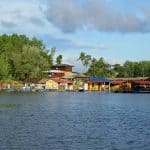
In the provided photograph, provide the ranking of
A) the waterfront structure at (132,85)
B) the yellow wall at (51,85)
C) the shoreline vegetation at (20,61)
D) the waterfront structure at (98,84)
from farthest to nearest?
the waterfront structure at (98,84) < the waterfront structure at (132,85) < the yellow wall at (51,85) < the shoreline vegetation at (20,61)

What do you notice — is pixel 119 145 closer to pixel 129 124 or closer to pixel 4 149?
pixel 4 149

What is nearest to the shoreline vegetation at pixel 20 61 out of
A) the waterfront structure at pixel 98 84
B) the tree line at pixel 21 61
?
the tree line at pixel 21 61

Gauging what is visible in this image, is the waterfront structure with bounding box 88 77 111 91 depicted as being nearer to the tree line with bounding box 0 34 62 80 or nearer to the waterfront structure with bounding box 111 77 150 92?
the waterfront structure with bounding box 111 77 150 92

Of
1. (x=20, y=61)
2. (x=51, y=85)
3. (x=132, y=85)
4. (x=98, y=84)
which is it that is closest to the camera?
(x=20, y=61)

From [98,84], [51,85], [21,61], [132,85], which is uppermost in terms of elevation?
[21,61]

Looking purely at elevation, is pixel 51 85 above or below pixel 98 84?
below

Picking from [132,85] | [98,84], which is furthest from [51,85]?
[132,85]

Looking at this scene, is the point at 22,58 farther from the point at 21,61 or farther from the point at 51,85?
the point at 51,85

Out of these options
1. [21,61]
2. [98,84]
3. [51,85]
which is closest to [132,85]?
[98,84]

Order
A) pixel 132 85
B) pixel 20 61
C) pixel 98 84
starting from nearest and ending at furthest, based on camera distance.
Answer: pixel 20 61, pixel 132 85, pixel 98 84

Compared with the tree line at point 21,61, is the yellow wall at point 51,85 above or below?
below

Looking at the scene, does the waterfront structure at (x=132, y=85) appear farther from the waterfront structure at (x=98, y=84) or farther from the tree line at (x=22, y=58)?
the tree line at (x=22, y=58)

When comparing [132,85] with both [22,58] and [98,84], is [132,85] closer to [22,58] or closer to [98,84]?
[98,84]

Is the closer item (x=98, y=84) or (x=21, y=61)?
(x=21, y=61)
